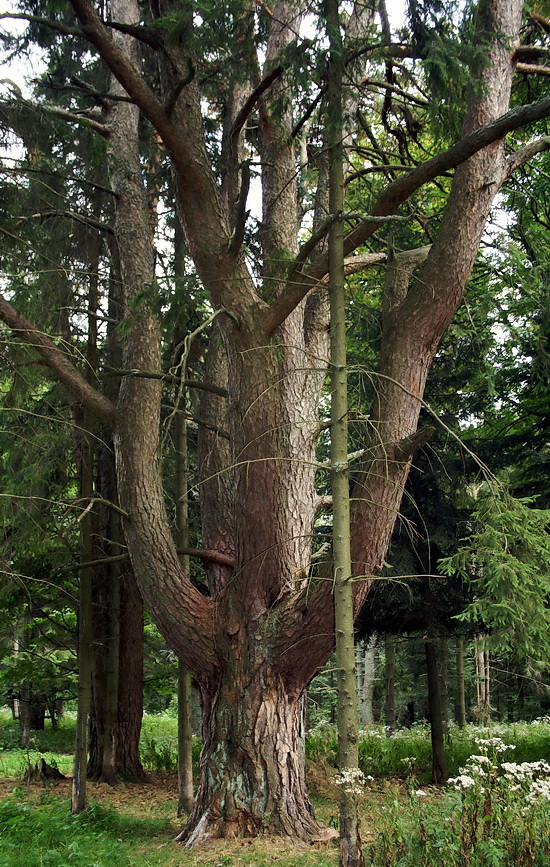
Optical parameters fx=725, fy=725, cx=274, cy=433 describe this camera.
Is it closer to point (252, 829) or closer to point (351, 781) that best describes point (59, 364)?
point (252, 829)

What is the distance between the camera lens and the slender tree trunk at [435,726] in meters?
10.2

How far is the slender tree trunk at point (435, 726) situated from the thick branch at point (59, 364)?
19.4 ft

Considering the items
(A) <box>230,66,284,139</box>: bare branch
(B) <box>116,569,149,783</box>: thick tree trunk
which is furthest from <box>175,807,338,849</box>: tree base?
(A) <box>230,66,284,139</box>: bare branch

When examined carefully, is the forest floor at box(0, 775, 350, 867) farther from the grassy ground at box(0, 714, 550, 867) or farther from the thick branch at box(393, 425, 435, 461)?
the thick branch at box(393, 425, 435, 461)

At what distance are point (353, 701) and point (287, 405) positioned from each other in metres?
3.23

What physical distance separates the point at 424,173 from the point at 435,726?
8.07 metres

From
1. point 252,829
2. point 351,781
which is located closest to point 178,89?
point 351,781

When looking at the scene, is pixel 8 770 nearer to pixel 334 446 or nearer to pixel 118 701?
pixel 118 701

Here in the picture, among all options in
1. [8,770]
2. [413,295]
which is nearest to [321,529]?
[413,295]

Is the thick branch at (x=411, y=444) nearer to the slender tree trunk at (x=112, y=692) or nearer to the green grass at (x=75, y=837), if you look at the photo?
the green grass at (x=75, y=837)

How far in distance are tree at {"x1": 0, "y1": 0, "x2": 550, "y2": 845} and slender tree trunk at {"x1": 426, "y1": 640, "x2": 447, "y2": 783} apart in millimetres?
4620

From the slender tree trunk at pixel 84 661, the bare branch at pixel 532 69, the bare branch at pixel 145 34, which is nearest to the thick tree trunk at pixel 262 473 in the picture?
the bare branch at pixel 145 34

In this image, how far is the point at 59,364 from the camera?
23.1ft

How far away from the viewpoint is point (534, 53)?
6570 millimetres
